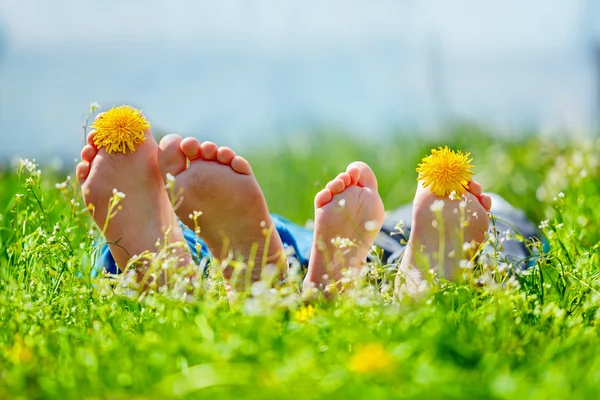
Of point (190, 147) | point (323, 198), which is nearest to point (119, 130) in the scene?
point (190, 147)

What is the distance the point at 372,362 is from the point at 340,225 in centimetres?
85

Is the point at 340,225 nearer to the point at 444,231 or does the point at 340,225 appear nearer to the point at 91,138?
the point at 444,231

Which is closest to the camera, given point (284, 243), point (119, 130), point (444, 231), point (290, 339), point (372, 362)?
point (372, 362)

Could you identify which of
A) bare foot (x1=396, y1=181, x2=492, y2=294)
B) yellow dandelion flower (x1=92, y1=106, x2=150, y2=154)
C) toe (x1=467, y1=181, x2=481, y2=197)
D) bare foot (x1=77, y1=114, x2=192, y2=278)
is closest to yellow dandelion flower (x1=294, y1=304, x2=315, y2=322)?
bare foot (x1=396, y1=181, x2=492, y2=294)

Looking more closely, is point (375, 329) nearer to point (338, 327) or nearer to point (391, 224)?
point (338, 327)

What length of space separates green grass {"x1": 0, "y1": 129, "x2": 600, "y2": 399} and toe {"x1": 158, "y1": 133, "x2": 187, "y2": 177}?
276mm

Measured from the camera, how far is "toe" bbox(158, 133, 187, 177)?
2.07 m

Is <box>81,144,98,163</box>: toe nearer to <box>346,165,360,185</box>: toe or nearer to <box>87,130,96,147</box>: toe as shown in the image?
<box>87,130,96,147</box>: toe

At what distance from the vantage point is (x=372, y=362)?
3.93ft

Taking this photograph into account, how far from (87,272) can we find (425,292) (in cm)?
72

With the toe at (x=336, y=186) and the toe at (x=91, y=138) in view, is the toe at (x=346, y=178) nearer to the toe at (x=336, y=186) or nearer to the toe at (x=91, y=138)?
the toe at (x=336, y=186)

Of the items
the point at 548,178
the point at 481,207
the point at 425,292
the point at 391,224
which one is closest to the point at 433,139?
the point at 548,178

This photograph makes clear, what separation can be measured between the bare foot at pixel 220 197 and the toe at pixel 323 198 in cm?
13

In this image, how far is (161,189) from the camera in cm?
219
